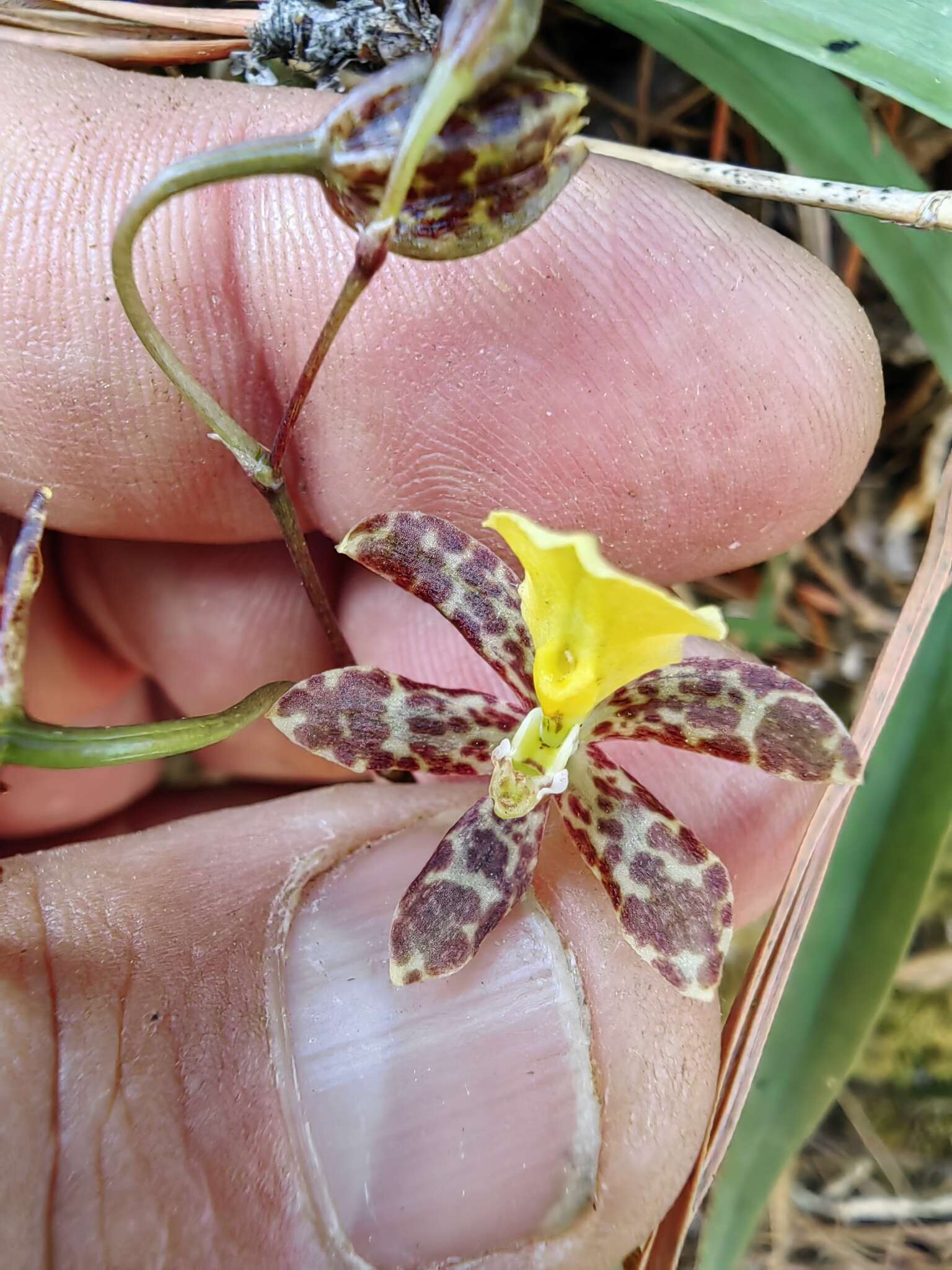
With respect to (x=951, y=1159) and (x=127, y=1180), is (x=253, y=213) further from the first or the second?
(x=951, y=1159)

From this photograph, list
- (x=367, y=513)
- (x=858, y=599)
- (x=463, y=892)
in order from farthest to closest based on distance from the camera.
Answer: (x=858, y=599), (x=367, y=513), (x=463, y=892)

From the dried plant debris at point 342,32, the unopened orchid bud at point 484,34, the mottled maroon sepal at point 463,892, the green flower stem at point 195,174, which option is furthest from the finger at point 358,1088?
the dried plant debris at point 342,32

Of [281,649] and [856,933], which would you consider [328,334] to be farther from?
[856,933]

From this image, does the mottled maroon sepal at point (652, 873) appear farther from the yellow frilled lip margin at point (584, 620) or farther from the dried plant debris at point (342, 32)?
the dried plant debris at point (342, 32)

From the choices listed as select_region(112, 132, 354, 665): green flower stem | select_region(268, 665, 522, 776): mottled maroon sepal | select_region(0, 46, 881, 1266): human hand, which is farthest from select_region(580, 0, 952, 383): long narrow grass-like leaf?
select_region(268, 665, 522, 776): mottled maroon sepal

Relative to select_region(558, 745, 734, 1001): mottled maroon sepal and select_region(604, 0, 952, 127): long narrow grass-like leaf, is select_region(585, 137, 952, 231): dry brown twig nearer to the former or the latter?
select_region(604, 0, 952, 127): long narrow grass-like leaf

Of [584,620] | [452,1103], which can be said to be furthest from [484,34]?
[452,1103]
